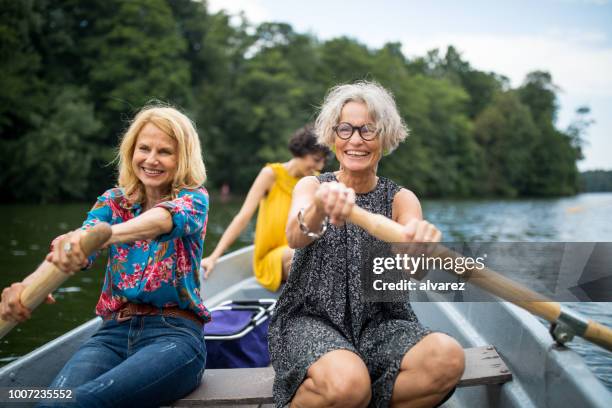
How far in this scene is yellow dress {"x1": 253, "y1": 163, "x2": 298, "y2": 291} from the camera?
4.46 metres

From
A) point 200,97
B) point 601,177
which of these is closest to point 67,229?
point 601,177

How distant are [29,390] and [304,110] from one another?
3390cm

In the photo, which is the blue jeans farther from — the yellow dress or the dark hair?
the dark hair

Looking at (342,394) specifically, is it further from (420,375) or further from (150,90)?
(150,90)

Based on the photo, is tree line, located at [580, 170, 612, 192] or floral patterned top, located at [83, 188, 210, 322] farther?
tree line, located at [580, 170, 612, 192]

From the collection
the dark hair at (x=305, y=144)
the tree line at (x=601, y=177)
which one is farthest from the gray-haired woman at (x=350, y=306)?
the tree line at (x=601, y=177)

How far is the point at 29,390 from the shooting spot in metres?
1.97

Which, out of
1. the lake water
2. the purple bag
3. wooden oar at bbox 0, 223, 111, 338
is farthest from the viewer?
the lake water

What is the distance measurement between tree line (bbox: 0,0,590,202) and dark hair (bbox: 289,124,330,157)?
28.7 feet

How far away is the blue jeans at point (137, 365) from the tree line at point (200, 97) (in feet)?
35.4

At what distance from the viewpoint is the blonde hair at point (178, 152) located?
2340 millimetres

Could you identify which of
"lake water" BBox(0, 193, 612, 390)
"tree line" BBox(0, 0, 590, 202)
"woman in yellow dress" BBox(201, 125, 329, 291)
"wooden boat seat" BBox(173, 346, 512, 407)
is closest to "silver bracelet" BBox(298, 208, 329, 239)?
"wooden boat seat" BBox(173, 346, 512, 407)

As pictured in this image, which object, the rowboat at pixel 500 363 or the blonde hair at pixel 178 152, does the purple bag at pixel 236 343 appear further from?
the blonde hair at pixel 178 152

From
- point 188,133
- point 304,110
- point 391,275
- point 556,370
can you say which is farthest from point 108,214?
point 304,110
